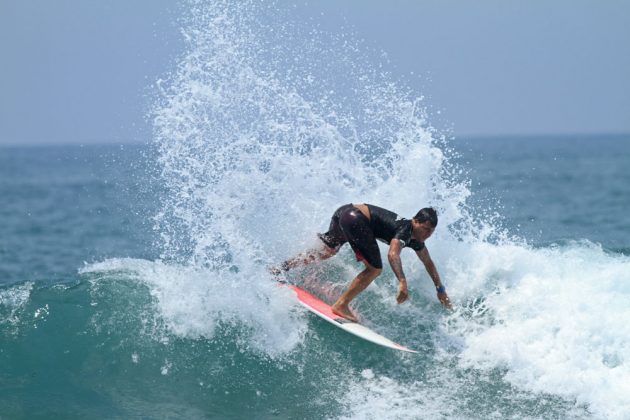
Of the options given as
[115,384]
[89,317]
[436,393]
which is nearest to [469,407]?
[436,393]

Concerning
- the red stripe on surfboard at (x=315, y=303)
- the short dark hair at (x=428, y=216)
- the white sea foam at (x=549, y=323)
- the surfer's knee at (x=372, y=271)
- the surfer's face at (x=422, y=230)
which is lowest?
the white sea foam at (x=549, y=323)

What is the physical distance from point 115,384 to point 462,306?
394 cm

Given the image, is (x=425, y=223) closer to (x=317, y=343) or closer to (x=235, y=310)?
(x=317, y=343)

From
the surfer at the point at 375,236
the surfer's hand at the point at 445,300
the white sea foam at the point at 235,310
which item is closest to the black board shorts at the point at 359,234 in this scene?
the surfer at the point at 375,236

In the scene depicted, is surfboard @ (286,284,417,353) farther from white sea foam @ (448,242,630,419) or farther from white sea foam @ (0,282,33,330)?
white sea foam @ (0,282,33,330)

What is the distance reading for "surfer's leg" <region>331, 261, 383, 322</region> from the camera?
8414 mm

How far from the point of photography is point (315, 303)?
352 inches

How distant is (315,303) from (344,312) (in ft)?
1.37

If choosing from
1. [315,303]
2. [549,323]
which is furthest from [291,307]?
[549,323]

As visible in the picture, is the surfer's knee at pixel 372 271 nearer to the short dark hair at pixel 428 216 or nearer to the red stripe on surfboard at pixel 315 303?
the red stripe on surfboard at pixel 315 303

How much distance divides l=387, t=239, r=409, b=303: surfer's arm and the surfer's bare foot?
0.95 meters

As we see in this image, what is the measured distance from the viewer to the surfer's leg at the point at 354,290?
8414mm

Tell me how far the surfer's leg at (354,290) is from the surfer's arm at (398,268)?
0.40m

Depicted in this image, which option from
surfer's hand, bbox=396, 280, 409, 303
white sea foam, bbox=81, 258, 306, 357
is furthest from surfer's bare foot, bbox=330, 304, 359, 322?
surfer's hand, bbox=396, 280, 409, 303
